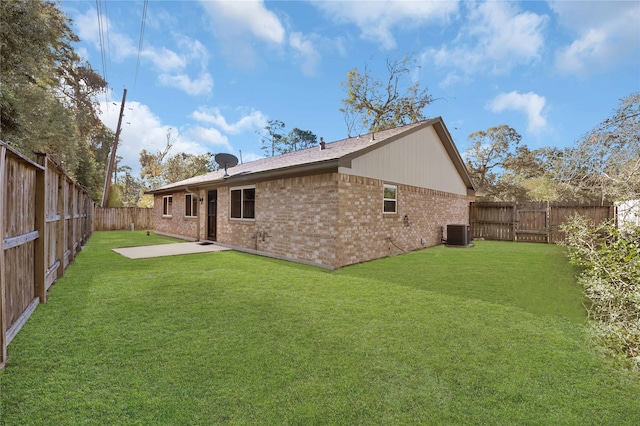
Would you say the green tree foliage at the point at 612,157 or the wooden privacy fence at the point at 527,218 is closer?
the green tree foliage at the point at 612,157

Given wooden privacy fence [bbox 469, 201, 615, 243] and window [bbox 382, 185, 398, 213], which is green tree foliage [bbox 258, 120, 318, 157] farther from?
window [bbox 382, 185, 398, 213]

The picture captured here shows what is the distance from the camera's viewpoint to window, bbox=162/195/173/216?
15875mm

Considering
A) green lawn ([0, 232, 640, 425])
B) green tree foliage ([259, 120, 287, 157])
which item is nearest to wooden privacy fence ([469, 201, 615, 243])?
green lawn ([0, 232, 640, 425])

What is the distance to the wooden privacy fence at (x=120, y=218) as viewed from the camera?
1875 cm

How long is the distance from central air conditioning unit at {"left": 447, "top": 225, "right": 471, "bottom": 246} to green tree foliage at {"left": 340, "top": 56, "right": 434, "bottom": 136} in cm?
1331

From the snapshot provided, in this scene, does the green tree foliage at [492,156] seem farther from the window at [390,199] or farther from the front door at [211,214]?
the front door at [211,214]

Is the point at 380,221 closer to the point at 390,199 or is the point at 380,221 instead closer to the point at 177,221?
the point at 390,199

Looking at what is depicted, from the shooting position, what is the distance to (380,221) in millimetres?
8469

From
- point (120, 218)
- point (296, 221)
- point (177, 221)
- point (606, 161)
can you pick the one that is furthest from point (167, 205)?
point (606, 161)

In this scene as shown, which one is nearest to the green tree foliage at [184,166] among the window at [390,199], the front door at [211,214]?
the front door at [211,214]

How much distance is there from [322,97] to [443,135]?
12.0 m

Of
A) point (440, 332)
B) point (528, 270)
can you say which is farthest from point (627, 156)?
point (440, 332)

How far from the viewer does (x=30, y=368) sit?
247cm

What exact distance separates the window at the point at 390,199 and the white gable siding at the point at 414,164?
0.28 metres
